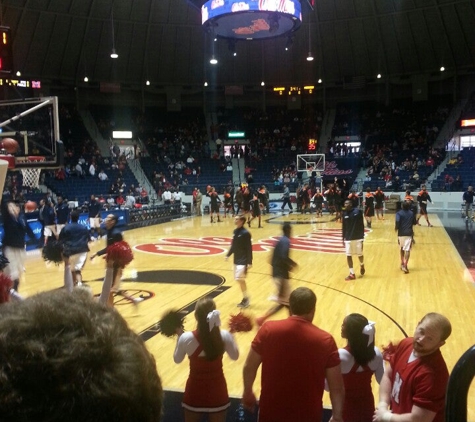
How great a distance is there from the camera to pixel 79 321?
917 millimetres

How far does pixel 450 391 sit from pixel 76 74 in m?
38.2

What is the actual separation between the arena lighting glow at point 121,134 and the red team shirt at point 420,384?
36.4 metres

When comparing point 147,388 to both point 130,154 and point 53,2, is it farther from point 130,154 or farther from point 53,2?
point 130,154

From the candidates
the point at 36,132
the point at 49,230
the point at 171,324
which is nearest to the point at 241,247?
the point at 36,132

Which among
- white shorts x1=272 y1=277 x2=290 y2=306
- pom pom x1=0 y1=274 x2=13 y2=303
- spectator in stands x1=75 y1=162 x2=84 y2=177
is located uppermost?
spectator in stands x1=75 y1=162 x2=84 y2=177

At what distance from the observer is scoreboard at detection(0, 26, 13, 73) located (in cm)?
764

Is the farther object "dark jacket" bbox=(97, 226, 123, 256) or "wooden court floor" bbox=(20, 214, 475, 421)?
"dark jacket" bbox=(97, 226, 123, 256)

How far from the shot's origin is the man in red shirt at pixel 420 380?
9.87 feet

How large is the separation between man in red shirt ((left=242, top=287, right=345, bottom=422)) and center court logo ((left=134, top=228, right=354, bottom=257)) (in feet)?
38.6

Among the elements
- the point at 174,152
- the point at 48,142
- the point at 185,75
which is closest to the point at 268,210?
the point at 174,152

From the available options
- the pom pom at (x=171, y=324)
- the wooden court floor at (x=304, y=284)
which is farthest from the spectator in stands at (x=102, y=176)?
the pom pom at (x=171, y=324)

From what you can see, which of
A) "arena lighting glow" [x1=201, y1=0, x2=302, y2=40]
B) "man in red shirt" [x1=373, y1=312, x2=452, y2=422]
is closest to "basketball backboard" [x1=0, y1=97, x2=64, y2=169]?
"man in red shirt" [x1=373, y1=312, x2=452, y2=422]

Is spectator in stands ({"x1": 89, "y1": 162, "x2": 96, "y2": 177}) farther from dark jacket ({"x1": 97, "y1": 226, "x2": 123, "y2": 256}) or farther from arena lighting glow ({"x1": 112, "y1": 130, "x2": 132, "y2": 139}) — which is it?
dark jacket ({"x1": 97, "y1": 226, "x2": 123, "y2": 256})

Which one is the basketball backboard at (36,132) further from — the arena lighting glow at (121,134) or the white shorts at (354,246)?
the arena lighting glow at (121,134)
